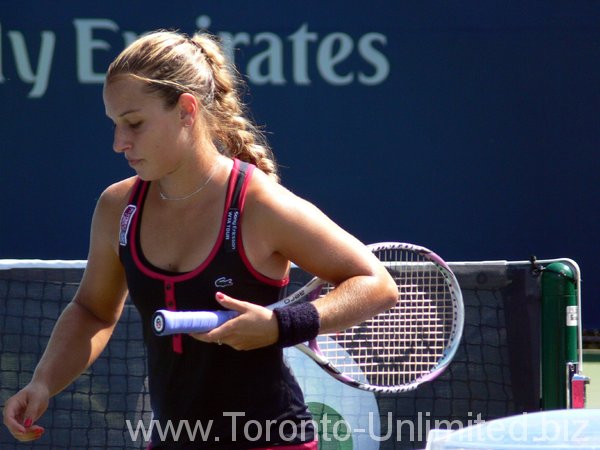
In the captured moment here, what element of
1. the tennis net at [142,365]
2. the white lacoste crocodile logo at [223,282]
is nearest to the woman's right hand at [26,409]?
the white lacoste crocodile logo at [223,282]

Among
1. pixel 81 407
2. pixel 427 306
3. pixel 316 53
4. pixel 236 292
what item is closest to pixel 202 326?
pixel 236 292

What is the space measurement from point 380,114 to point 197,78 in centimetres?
408

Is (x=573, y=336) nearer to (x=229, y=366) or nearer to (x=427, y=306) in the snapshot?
(x=427, y=306)

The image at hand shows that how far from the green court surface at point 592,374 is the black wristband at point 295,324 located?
3461mm

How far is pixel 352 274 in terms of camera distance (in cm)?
225

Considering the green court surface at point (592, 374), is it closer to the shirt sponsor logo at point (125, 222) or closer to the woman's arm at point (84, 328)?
the woman's arm at point (84, 328)

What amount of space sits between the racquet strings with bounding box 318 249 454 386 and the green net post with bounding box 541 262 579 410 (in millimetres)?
368

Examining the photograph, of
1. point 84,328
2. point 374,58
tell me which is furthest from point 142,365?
point 374,58

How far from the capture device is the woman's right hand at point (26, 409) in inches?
92.4

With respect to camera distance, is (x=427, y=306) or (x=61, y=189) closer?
(x=427, y=306)

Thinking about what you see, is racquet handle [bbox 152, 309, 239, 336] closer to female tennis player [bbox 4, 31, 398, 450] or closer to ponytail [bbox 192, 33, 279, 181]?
female tennis player [bbox 4, 31, 398, 450]

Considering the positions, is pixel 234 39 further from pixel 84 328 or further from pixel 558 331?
pixel 84 328

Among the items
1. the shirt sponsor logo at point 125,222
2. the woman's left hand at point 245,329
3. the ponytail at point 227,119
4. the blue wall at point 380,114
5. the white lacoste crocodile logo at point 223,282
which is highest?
the blue wall at point 380,114

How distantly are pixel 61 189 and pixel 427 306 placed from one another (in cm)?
336
